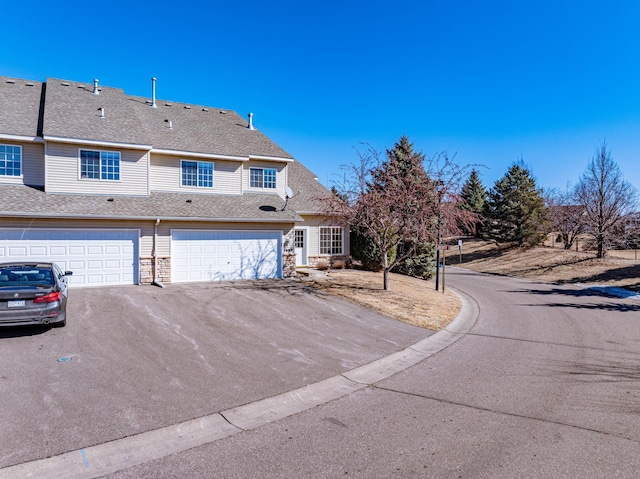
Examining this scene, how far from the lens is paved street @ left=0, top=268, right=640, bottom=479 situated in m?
4.42

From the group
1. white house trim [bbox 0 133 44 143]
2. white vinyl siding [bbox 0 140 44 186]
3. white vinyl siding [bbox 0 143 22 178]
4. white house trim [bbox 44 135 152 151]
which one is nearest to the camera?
white house trim [bbox 0 133 44 143]

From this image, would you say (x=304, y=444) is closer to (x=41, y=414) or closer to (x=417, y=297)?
(x=41, y=414)

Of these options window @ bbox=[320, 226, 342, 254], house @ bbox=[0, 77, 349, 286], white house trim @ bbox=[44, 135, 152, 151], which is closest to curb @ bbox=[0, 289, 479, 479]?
house @ bbox=[0, 77, 349, 286]

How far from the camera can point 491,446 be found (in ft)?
15.9

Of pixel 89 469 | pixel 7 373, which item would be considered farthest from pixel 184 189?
pixel 89 469

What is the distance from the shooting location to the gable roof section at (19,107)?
15.9 meters

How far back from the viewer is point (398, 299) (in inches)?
601

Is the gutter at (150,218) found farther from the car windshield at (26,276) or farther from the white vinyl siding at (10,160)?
the car windshield at (26,276)

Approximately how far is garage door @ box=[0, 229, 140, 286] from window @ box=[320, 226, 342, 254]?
10.9 metres

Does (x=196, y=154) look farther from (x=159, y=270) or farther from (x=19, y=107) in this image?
(x=19, y=107)

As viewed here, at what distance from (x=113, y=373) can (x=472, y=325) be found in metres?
9.87

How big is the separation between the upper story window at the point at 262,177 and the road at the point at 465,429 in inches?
580

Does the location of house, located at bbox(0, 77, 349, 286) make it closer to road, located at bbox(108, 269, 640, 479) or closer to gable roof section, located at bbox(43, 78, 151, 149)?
gable roof section, located at bbox(43, 78, 151, 149)

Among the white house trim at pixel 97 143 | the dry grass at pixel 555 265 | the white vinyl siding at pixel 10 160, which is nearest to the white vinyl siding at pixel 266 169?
the white house trim at pixel 97 143
